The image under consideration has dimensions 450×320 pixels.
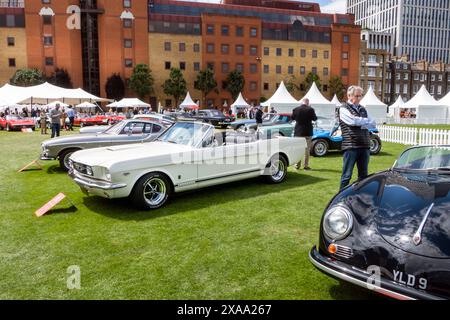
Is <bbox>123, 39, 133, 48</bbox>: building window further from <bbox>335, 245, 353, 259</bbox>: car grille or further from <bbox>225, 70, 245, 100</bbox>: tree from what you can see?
<bbox>335, 245, 353, 259</bbox>: car grille

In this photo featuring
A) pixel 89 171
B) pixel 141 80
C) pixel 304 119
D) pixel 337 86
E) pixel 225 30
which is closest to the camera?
pixel 89 171

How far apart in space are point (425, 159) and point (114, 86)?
57.6 m

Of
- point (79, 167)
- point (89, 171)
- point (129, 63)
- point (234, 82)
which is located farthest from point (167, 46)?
point (89, 171)

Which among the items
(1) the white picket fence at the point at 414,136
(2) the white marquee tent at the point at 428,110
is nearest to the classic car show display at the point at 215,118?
(1) the white picket fence at the point at 414,136

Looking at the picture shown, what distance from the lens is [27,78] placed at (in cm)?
5259

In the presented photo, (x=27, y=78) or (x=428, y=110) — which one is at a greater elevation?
(x=27, y=78)

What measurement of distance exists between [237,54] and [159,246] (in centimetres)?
6322

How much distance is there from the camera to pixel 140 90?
188 feet

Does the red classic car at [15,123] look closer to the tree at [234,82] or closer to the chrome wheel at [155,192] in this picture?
the chrome wheel at [155,192]

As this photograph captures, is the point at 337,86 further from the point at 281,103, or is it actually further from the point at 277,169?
the point at 277,169

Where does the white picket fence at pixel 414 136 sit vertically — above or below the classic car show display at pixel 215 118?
below

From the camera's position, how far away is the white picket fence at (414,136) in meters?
15.3
